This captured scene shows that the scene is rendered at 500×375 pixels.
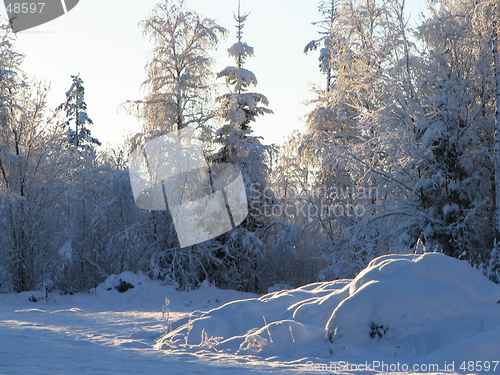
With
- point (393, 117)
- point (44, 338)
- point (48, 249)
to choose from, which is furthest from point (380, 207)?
point (48, 249)

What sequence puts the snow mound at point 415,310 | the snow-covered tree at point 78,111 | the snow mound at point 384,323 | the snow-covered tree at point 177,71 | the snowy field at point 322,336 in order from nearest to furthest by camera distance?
the snowy field at point 322,336 → the snow mound at point 384,323 → the snow mound at point 415,310 → the snow-covered tree at point 177,71 → the snow-covered tree at point 78,111

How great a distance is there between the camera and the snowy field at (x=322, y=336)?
490 cm

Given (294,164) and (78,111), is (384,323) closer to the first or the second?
(294,164)

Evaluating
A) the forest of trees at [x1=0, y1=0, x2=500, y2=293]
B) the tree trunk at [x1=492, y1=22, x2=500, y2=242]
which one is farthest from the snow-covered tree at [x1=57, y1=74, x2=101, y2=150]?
the tree trunk at [x1=492, y1=22, x2=500, y2=242]

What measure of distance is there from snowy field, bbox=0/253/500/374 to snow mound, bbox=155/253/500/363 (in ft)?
0.04

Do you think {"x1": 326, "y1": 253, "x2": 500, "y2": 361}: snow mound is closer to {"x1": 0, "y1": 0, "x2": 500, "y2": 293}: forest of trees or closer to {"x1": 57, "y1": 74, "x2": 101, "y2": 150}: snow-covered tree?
{"x1": 0, "y1": 0, "x2": 500, "y2": 293}: forest of trees

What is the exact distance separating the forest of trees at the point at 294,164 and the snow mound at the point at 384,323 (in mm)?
5194

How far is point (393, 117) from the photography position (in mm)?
13016

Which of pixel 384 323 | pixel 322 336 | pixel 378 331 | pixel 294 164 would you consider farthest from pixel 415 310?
pixel 294 164

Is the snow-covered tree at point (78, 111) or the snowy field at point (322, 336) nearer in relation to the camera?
the snowy field at point (322, 336)

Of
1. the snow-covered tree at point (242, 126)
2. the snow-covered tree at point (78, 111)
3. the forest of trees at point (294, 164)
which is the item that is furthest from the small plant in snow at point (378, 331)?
the snow-covered tree at point (78, 111)

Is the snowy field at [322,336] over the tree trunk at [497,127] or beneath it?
beneath

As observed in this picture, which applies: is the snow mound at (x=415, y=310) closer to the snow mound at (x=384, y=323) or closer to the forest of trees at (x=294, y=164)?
the snow mound at (x=384, y=323)

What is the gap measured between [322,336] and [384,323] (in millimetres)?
786
